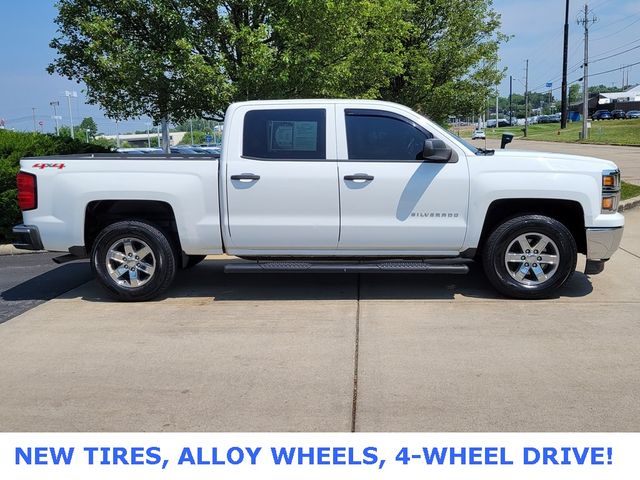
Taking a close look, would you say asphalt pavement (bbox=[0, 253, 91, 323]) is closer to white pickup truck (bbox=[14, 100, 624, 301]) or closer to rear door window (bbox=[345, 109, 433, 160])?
white pickup truck (bbox=[14, 100, 624, 301])

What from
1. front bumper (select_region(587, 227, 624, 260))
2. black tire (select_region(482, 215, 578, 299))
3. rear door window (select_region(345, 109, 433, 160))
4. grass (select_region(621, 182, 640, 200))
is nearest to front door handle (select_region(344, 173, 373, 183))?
rear door window (select_region(345, 109, 433, 160))

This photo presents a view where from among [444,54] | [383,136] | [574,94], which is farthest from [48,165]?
[574,94]

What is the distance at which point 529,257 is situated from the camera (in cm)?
627

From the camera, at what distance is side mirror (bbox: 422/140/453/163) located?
5.94 m

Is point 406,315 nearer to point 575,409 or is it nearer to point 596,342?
point 596,342

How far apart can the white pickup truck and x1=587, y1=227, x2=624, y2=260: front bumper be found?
12 millimetres

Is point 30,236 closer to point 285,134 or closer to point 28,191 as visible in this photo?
point 28,191

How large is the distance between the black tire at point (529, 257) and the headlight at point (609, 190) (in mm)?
458

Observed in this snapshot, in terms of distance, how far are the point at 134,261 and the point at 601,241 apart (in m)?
4.64

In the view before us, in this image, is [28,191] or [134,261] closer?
[28,191]

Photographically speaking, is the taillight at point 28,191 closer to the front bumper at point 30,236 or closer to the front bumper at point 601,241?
the front bumper at point 30,236

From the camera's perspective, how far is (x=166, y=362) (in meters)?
4.86

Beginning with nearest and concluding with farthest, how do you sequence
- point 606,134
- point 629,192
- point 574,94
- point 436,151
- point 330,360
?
point 330,360
point 436,151
point 629,192
point 606,134
point 574,94

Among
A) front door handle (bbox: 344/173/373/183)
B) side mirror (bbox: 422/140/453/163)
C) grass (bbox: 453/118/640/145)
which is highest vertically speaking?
grass (bbox: 453/118/640/145)
